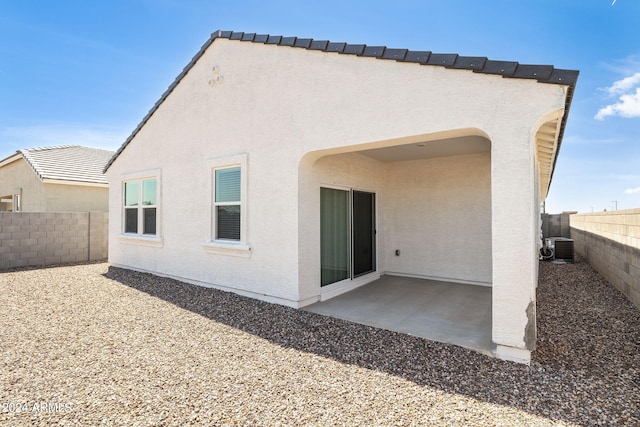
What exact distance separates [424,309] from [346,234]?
274cm

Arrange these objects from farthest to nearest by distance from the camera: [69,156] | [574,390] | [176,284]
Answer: [69,156] → [176,284] → [574,390]

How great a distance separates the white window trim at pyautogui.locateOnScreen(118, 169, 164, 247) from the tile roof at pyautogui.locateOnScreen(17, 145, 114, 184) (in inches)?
321

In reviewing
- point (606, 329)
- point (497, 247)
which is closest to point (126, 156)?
point (497, 247)

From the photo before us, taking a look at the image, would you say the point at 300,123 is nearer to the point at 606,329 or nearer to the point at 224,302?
the point at 224,302

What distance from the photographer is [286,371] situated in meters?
4.11

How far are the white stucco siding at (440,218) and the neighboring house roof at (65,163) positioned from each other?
648 inches

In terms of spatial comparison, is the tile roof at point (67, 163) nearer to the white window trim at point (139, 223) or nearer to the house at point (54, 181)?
the house at point (54, 181)

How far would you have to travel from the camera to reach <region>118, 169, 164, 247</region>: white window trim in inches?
391

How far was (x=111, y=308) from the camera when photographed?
699cm

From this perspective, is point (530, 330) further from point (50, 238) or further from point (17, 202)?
point (17, 202)

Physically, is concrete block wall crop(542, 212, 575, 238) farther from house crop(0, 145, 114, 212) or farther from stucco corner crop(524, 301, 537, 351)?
house crop(0, 145, 114, 212)

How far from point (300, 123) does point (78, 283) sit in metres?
8.35

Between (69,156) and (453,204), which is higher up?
(69,156)

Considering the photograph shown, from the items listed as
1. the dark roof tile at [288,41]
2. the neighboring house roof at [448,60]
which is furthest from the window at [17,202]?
the dark roof tile at [288,41]
